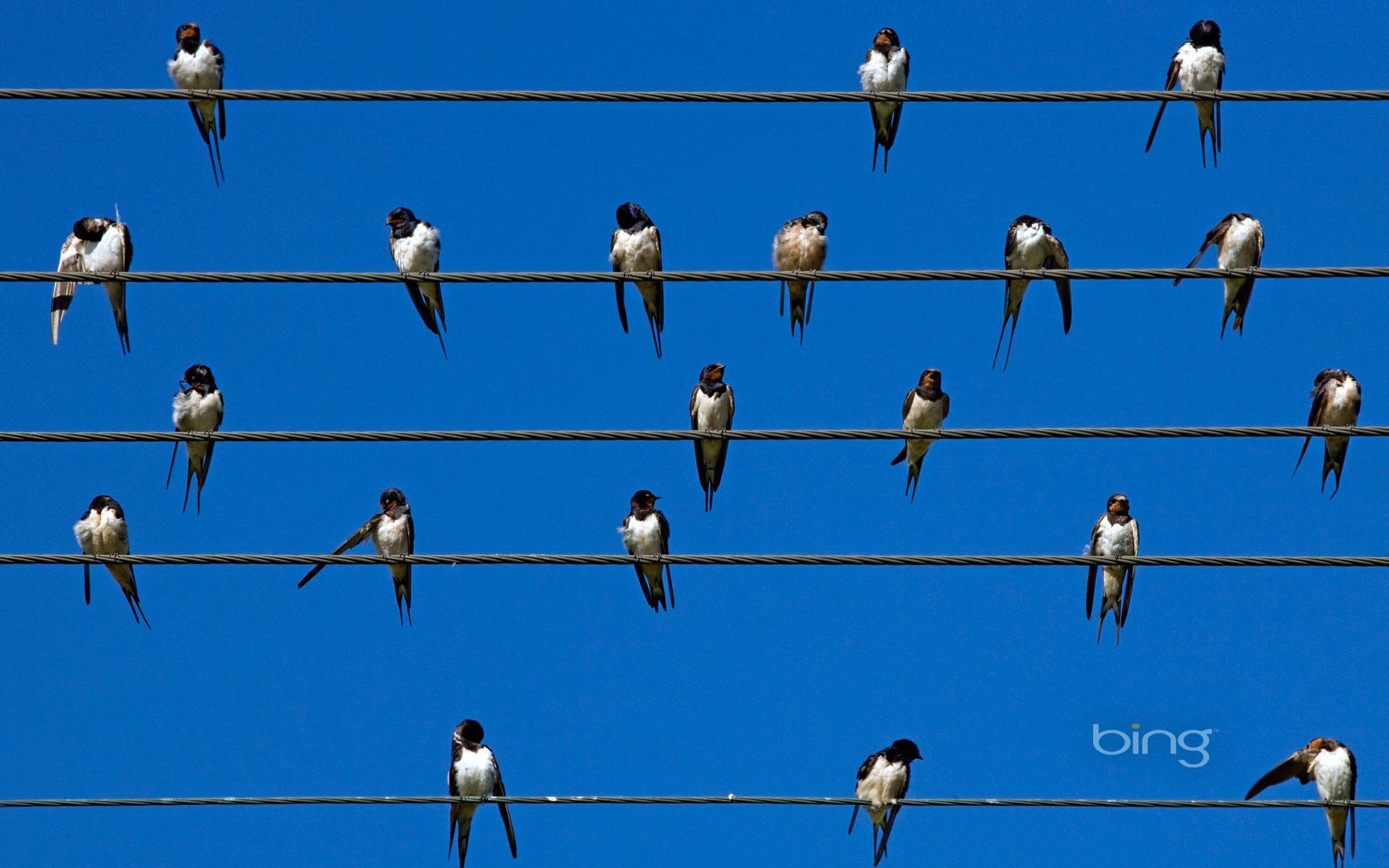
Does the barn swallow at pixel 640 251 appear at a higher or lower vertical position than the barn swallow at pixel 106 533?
higher

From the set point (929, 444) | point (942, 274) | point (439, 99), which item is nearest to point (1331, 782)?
point (929, 444)

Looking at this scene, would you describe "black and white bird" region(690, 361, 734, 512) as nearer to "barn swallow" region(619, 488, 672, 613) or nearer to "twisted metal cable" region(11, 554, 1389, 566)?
"barn swallow" region(619, 488, 672, 613)

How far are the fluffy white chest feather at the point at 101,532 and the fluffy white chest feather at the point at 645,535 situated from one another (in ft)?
8.05

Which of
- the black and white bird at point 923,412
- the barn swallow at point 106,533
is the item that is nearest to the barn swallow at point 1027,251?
the black and white bird at point 923,412

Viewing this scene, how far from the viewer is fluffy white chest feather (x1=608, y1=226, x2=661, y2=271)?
37.7 feet

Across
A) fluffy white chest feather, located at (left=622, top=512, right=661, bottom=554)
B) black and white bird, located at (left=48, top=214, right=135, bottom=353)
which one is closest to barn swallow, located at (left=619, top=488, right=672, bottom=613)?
fluffy white chest feather, located at (left=622, top=512, right=661, bottom=554)

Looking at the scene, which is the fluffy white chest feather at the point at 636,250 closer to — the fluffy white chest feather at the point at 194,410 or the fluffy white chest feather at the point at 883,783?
the fluffy white chest feather at the point at 194,410

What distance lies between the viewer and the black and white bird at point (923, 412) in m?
11.8

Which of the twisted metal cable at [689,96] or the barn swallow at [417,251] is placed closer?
the twisted metal cable at [689,96]

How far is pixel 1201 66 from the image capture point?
11.1 metres

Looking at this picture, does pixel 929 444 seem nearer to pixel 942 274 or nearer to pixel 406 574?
pixel 406 574

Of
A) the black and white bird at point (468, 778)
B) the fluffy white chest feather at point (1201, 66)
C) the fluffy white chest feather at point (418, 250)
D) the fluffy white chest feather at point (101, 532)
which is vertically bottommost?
the black and white bird at point (468, 778)

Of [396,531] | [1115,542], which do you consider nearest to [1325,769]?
[1115,542]

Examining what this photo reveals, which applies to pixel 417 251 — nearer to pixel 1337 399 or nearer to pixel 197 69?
pixel 197 69
